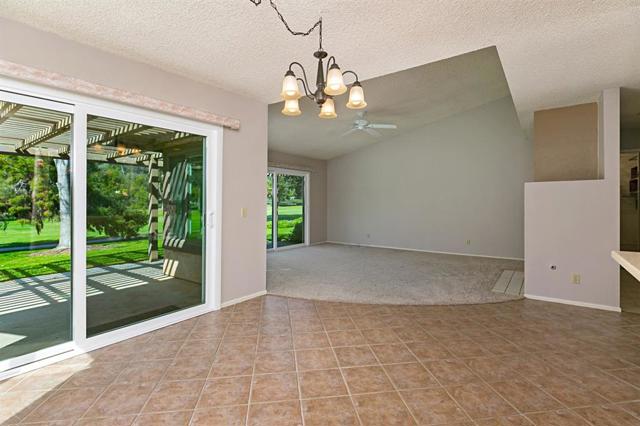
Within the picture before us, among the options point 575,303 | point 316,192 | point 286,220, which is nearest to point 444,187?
point 316,192

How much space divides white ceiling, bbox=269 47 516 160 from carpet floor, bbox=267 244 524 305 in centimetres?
266

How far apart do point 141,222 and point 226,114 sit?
1.44 metres

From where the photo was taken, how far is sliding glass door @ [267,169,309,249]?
25.5ft

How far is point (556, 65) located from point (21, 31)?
170 inches

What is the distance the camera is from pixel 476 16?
85.0 inches

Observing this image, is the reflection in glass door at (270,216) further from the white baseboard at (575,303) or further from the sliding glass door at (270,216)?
the white baseboard at (575,303)

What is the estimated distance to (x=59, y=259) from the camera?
2.45 metres

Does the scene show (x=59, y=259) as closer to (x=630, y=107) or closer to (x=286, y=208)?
(x=286, y=208)

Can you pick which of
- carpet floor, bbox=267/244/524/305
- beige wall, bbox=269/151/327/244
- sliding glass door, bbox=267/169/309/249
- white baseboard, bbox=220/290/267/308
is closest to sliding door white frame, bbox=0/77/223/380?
white baseboard, bbox=220/290/267/308

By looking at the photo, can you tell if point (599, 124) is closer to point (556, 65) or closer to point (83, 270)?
point (556, 65)

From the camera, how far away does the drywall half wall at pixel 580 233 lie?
3.46 meters

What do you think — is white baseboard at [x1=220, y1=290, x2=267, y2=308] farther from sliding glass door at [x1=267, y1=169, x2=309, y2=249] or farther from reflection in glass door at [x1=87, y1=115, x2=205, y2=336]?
sliding glass door at [x1=267, y1=169, x2=309, y2=249]

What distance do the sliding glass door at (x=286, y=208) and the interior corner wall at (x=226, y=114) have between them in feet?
12.4

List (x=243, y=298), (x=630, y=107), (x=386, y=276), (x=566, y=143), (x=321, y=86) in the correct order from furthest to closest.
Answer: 1. (x=386, y=276)
2. (x=630, y=107)
3. (x=566, y=143)
4. (x=243, y=298)
5. (x=321, y=86)
